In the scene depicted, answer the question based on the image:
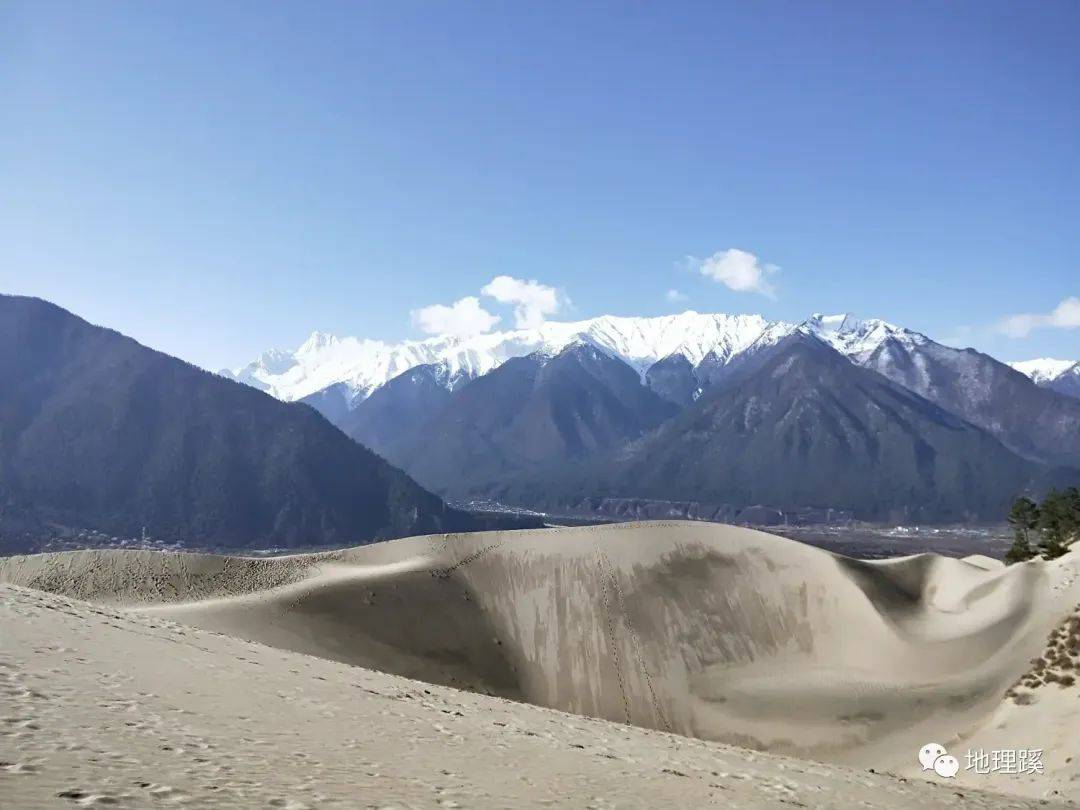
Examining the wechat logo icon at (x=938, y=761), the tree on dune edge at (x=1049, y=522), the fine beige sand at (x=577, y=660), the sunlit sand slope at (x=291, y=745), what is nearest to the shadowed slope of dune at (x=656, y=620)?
the fine beige sand at (x=577, y=660)

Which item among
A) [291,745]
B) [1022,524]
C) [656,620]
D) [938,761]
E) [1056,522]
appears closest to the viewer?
[291,745]

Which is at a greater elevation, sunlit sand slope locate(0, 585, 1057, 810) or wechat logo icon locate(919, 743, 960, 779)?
sunlit sand slope locate(0, 585, 1057, 810)

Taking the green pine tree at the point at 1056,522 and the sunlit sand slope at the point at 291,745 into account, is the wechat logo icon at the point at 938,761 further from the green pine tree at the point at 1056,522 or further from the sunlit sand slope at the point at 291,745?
the green pine tree at the point at 1056,522

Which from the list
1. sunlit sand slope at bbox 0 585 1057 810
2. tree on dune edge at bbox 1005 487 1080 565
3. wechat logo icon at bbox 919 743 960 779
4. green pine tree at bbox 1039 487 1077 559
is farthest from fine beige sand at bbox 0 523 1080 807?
green pine tree at bbox 1039 487 1077 559

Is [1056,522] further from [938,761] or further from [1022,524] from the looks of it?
[938,761]

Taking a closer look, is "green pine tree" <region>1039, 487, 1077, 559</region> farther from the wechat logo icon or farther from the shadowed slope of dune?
the wechat logo icon

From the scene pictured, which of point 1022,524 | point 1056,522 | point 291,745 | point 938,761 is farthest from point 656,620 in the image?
point 1022,524

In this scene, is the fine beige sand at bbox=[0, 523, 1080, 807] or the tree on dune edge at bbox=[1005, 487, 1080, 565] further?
the tree on dune edge at bbox=[1005, 487, 1080, 565]
